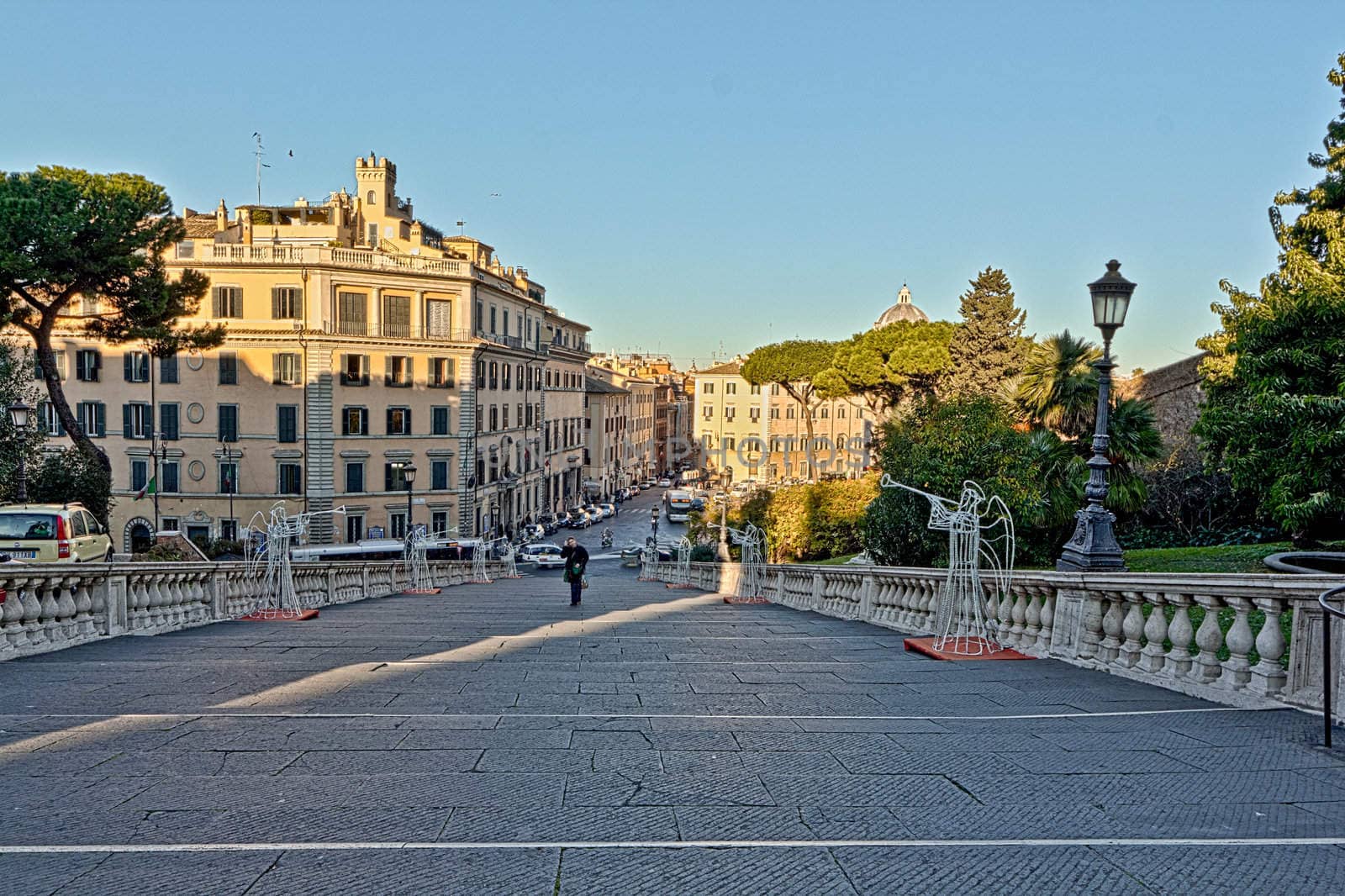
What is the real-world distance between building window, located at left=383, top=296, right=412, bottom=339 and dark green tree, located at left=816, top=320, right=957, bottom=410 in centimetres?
3009

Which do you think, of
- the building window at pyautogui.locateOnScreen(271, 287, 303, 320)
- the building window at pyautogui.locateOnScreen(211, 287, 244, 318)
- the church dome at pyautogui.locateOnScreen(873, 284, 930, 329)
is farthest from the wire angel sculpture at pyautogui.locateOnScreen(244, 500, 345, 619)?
the church dome at pyautogui.locateOnScreen(873, 284, 930, 329)

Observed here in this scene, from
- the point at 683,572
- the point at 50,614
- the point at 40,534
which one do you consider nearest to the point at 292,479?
the point at 683,572

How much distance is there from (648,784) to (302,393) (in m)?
50.3

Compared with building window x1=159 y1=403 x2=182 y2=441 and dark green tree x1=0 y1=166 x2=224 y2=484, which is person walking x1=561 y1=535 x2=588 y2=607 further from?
building window x1=159 y1=403 x2=182 y2=441

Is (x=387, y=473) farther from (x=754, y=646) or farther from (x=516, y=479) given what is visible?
(x=754, y=646)

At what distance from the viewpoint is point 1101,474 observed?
11.3 metres

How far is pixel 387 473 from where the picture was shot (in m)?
53.5

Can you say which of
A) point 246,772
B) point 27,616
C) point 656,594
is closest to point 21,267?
point 656,594

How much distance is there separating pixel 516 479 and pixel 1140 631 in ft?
202

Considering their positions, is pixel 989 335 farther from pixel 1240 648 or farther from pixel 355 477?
pixel 1240 648

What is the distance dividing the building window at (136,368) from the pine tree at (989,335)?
43917 mm

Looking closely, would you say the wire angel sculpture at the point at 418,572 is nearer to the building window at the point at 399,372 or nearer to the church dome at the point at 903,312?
the building window at the point at 399,372

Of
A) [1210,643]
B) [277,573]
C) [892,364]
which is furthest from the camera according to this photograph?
[892,364]

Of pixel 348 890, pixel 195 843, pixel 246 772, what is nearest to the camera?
pixel 348 890
